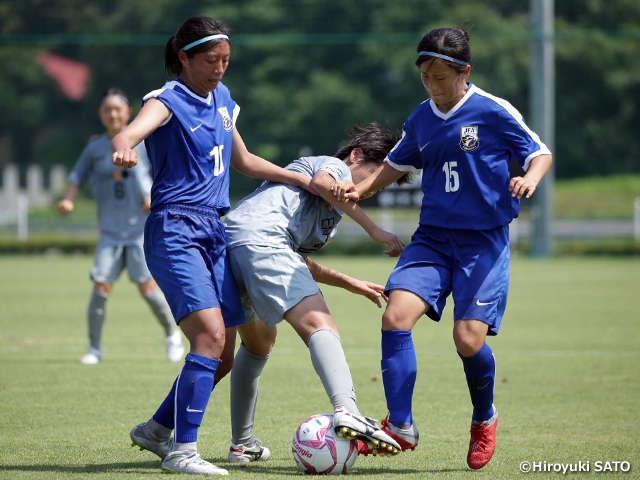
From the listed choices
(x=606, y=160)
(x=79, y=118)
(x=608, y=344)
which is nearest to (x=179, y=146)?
(x=608, y=344)

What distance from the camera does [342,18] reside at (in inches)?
1377

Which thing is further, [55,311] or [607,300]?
[607,300]

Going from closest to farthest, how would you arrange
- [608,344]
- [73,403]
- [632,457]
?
[632,457], [73,403], [608,344]

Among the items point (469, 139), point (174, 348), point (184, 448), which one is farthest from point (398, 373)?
point (174, 348)

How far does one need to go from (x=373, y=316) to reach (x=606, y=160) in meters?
23.4

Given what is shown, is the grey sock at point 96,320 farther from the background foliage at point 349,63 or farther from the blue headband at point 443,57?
the background foliage at point 349,63

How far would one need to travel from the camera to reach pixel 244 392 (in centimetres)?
489

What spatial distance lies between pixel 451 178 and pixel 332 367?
1.08m

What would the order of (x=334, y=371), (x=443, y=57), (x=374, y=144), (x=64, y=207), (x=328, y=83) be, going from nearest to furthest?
(x=334, y=371), (x=443, y=57), (x=374, y=144), (x=64, y=207), (x=328, y=83)

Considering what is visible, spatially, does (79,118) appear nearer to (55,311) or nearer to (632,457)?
(55,311)

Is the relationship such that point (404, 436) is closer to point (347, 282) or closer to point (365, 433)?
point (365, 433)

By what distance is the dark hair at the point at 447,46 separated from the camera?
4.62 meters

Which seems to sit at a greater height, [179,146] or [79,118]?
[179,146]

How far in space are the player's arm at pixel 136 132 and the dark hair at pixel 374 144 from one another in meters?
1.17
